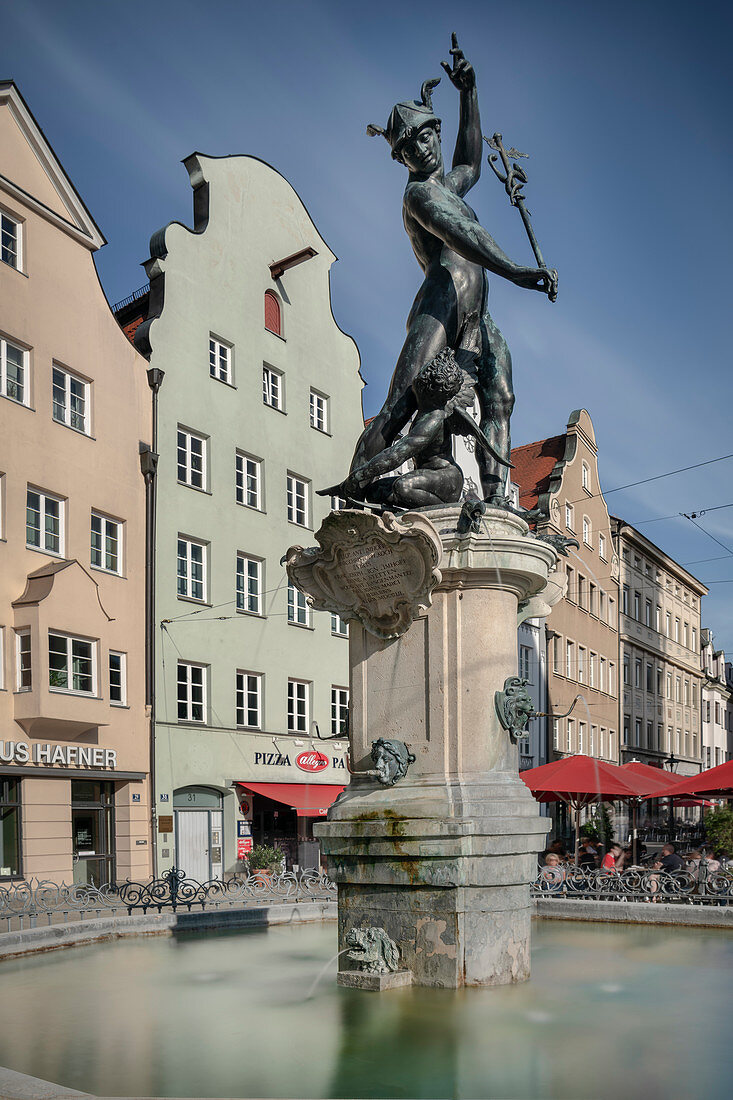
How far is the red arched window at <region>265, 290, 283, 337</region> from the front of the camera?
114 feet

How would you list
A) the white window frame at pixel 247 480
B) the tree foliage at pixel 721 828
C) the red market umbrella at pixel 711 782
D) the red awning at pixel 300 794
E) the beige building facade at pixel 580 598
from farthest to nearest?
the beige building facade at pixel 580 598
the white window frame at pixel 247 480
the red awning at pixel 300 794
the tree foliage at pixel 721 828
the red market umbrella at pixel 711 782

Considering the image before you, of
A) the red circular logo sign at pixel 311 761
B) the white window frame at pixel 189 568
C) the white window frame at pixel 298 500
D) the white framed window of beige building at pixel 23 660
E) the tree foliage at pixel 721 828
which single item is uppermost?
the white window frame at pixel 298 500

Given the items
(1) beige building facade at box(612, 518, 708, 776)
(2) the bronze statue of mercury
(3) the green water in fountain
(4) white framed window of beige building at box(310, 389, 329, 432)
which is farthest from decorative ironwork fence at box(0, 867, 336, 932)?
(1) beige building facade at box(612, 518, 708, 776)

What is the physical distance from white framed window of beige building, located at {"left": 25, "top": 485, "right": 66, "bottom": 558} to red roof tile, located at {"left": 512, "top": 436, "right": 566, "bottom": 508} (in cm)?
2577

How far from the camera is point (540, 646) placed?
45625 mm

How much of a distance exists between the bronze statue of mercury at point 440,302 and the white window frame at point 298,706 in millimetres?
23973

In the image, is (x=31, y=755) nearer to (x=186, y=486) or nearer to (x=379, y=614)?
(x=186, y=486)

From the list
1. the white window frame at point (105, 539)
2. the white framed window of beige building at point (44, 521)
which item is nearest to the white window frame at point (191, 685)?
the white window frame at point (105, 539)

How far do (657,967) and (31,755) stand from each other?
17256mm

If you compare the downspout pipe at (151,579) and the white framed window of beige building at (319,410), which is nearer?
the downspout pipe at (151,579)

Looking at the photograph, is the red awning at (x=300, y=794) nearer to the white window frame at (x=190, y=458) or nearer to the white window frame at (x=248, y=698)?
the white window frame at (x=248, y=698)

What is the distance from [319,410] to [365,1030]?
30625mm

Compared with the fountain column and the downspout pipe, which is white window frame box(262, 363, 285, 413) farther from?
the fountain column

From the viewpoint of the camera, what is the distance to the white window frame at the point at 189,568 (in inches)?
1158
